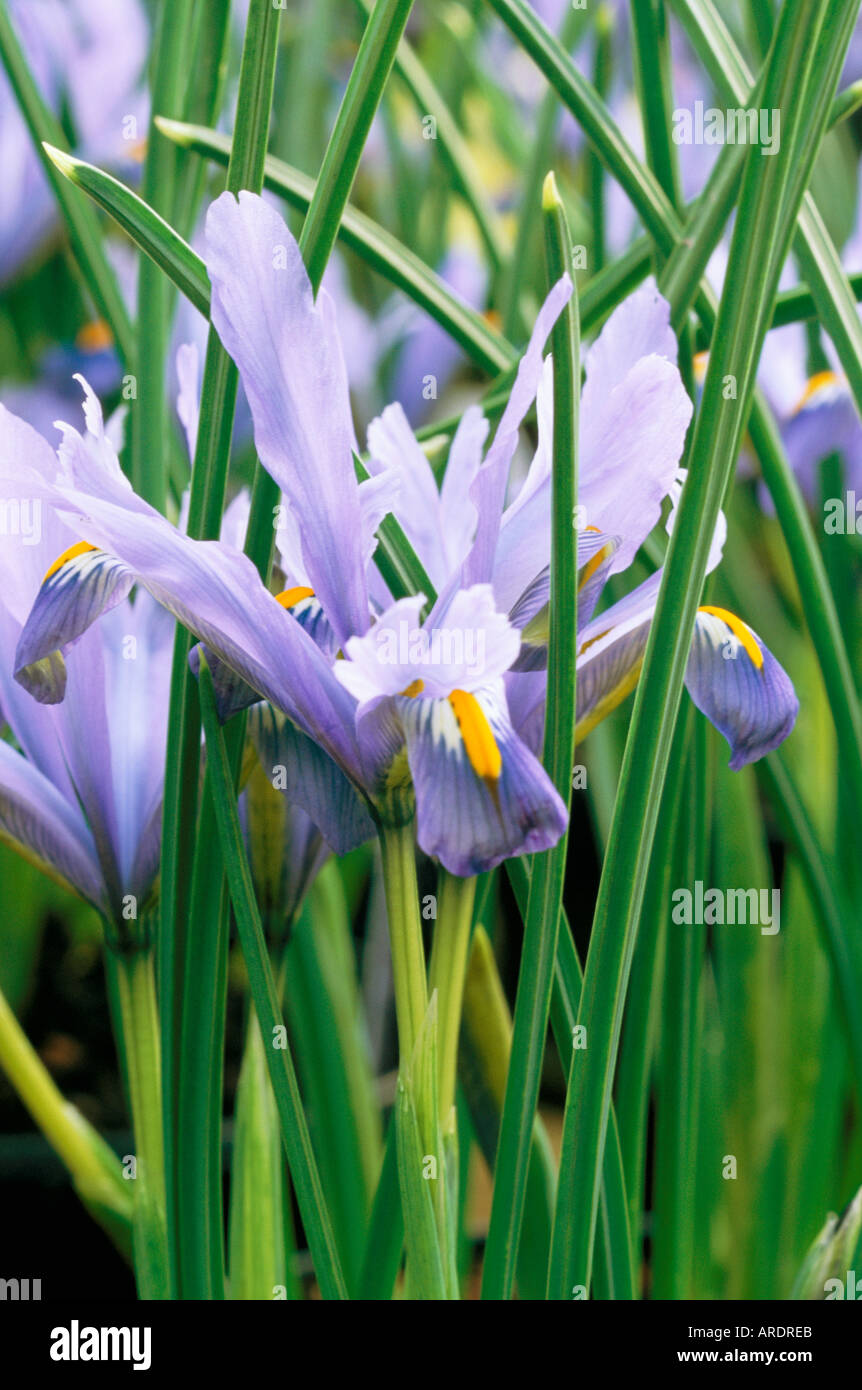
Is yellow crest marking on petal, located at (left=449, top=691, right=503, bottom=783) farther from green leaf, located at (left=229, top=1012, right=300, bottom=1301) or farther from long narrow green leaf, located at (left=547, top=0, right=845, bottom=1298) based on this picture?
green leaf, located at (left=229, top=1012, right=300, bottom=1301)

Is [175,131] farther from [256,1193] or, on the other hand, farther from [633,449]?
[256,1193]

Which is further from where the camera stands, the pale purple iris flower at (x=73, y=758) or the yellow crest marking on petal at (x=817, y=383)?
the yellow crest marking on petal at (x=817, y=383)

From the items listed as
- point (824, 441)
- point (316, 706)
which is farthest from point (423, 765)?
point (824, 441)

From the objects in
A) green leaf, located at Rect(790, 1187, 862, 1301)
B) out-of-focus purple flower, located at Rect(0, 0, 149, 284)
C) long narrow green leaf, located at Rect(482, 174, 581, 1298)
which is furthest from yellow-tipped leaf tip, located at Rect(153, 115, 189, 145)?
out-of-focus purple flower, located at Rect(0, 0, 149, 284)

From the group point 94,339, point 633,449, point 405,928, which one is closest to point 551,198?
point 633,449

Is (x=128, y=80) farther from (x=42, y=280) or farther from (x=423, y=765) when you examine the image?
(x=423, y=765)

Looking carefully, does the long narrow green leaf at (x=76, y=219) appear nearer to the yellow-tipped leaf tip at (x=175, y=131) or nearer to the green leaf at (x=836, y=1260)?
the yellow-tipped leaf tip at (x=175, y=131)

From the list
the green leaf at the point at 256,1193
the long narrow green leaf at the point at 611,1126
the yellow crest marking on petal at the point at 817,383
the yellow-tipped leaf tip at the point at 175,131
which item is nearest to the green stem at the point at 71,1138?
the green leaf at the point at 256,1193
